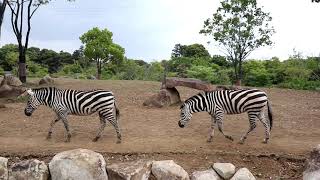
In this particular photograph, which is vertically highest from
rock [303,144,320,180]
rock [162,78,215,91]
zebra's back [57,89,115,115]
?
rock [162,78,215,91]

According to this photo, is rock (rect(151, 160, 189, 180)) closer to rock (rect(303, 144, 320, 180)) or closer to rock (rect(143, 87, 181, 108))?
rock (rect(303, 144, 320, 180))

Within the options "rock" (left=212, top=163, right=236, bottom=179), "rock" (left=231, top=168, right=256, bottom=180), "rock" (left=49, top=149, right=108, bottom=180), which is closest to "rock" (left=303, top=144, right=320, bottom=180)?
"rock" (left=231, top=168, right=256, bottom=180)

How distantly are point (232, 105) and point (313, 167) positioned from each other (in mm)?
2844

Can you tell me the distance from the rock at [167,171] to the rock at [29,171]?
76.6 inches

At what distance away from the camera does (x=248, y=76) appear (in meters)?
29.1

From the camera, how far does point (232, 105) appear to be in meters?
10.8

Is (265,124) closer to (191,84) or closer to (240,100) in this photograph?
(240,100)

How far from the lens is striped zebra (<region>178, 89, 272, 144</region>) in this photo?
10602 millimetres

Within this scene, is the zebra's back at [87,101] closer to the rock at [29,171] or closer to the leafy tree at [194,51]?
the rock at [29,171]

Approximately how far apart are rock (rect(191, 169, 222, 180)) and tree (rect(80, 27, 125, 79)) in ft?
81.4

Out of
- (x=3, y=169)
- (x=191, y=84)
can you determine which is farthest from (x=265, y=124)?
(x=3, y=169)

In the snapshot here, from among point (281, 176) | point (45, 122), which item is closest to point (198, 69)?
point (45, 122)

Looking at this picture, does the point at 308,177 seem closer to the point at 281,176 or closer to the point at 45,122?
the point at 281,176

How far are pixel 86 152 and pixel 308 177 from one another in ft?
13.4
